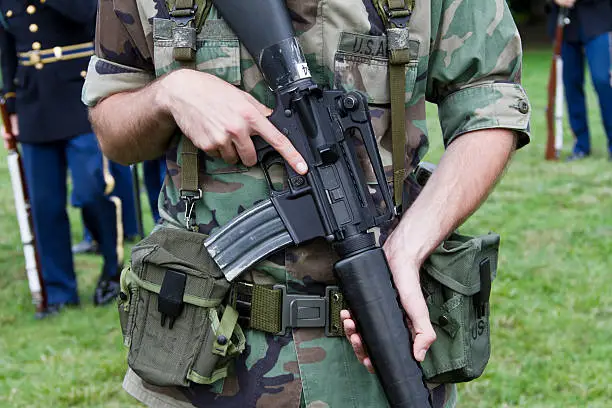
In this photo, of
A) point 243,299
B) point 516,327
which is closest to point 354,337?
point 243,299

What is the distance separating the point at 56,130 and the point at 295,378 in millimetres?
3595

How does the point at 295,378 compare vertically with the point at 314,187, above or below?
below

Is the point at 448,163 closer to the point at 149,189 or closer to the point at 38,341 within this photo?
the point at 38,341

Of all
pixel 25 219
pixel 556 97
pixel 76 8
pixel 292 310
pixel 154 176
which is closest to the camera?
pixel 292 310

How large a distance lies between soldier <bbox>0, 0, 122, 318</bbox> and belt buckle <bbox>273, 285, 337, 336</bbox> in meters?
3.42

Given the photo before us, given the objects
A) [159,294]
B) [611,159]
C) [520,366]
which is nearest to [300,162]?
[159,294]

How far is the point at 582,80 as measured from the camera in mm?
8852

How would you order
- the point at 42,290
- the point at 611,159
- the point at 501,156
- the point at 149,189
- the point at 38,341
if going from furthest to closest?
Answer: the point at 611,159
the point at 149,189
the point at 42,290
the point at 38,341
the point at 501,156

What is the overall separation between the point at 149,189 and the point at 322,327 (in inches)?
168

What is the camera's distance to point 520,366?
4.36m

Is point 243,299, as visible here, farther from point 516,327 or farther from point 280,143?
point 516,327

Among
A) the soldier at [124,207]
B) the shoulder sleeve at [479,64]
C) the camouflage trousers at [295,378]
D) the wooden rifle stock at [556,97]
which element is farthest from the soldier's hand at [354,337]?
the wooden rifle stock at [556,97]

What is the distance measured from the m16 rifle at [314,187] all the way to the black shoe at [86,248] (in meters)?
5.11

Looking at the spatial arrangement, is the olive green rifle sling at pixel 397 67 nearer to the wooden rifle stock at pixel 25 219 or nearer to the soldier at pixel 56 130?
the soldier at pixel 56 130
